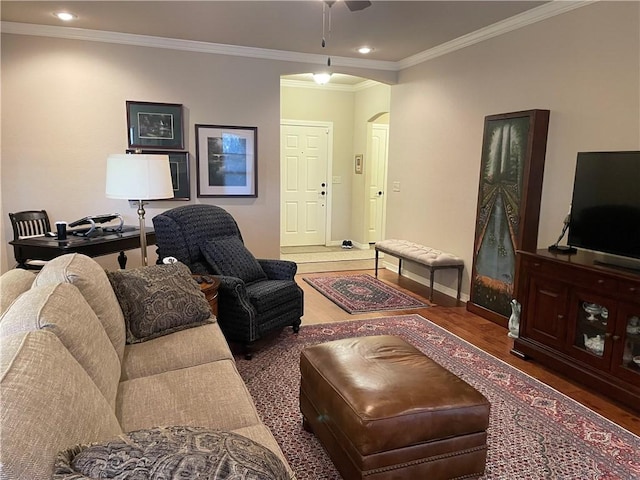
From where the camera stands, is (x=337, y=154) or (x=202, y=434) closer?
(x=202, y=434)

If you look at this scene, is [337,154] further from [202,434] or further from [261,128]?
[202,434]

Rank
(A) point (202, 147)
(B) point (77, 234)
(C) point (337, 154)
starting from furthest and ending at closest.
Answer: (C) point (337, 154)
(A) point (202, 147)
(B) point (77, 234)

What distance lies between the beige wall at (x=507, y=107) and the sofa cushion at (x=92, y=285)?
329cm

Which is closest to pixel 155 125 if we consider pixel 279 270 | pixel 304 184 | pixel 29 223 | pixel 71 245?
pixel 29 223

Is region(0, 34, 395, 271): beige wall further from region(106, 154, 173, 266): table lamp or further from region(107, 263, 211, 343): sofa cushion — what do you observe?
region(107, 263, 211, 343): sofa cushion

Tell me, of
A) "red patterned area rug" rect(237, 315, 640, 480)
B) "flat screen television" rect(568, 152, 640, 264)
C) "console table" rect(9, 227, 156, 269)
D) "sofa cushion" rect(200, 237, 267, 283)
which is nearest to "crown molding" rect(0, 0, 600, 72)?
"flat screen television" rect(568, 152, 640, 264)

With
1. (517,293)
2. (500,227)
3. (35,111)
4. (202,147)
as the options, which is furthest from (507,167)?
(35,111)

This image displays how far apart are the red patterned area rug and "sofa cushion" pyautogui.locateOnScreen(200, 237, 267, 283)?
1.92 feet

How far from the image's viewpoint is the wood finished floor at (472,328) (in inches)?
104

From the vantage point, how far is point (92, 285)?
1.94 meters

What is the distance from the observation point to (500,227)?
4.05 meters

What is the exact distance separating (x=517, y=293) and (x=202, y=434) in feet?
9.85

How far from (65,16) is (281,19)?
1965 mm

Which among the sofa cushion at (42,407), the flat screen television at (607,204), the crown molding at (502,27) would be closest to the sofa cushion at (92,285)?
the sofa cushion at (42,407)
